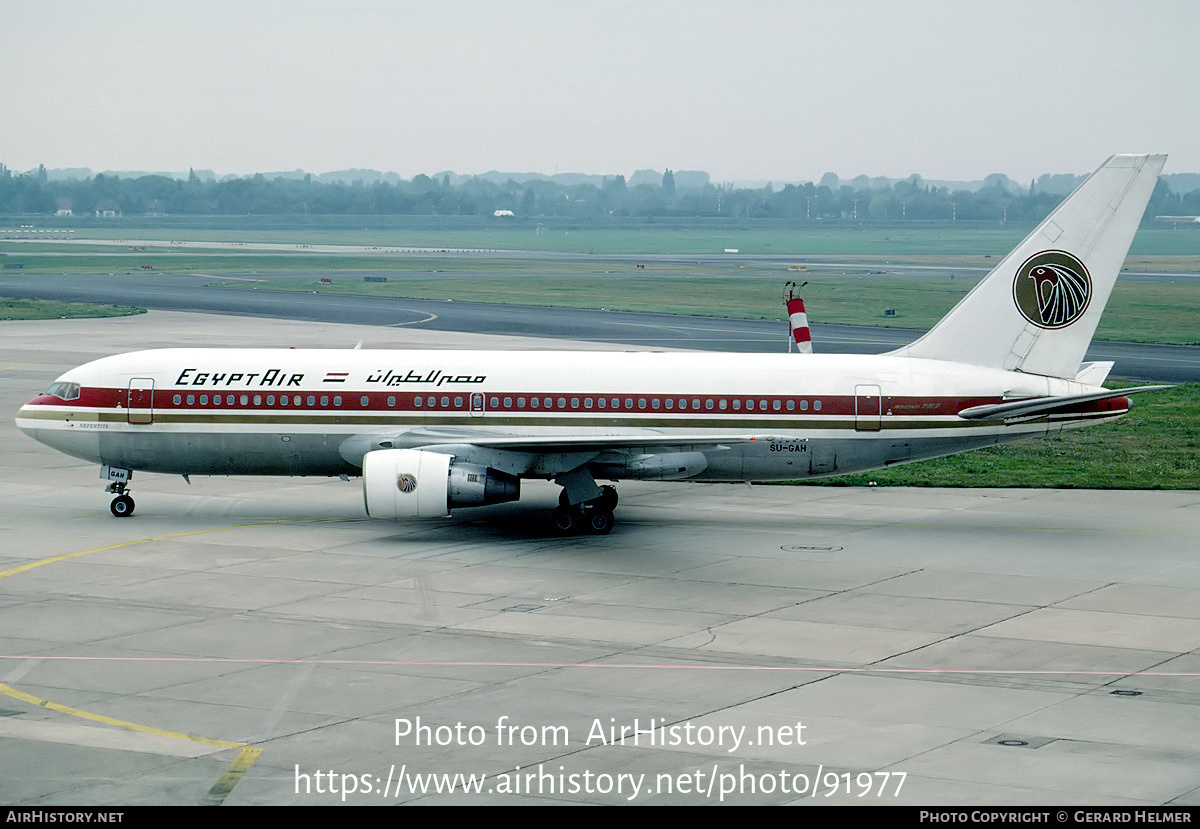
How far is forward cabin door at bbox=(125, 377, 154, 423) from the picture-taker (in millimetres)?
39469

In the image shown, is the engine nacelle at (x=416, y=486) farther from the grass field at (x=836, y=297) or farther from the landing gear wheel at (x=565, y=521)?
the grass field at (x=836, y=297)

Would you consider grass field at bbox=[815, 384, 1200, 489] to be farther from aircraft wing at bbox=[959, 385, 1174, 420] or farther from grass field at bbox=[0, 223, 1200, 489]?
aircraft wing at bbox=[959, 385, 1174, 420]

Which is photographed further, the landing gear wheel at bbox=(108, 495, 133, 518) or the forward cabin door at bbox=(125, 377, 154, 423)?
the landing gear wheel at bbox=(108, 495, 133, 518)

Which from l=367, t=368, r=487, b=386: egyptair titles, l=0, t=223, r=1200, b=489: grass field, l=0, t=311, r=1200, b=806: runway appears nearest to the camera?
l=0, t=311, r=1200, b=806: runway

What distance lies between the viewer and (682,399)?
128ft

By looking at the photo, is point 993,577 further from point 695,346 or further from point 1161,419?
point 695,346

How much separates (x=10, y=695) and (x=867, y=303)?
340 ft

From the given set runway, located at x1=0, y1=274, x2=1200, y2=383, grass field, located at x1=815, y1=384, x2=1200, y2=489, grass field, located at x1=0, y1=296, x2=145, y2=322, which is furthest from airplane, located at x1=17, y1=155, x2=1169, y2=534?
grass field, located at x1=0, y1=296, x2=145, y2=322

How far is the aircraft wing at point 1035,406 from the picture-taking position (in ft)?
123

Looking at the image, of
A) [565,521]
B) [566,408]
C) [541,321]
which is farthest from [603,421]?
[541,321]

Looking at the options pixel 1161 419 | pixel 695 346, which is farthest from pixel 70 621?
pixel 695 346

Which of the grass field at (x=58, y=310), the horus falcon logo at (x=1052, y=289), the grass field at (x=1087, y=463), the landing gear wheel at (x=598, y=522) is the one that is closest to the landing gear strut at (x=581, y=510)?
the landing gear wheel at (x=598, y=522)

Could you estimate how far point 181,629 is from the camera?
2786cm

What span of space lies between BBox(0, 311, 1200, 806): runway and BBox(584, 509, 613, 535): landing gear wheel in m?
0.57
